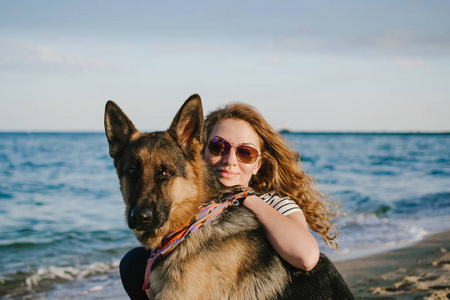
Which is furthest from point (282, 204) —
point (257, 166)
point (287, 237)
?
point (257, 166)

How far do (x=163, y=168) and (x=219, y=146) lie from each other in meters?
1.00

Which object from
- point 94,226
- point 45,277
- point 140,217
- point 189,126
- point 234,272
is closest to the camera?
point 140,217

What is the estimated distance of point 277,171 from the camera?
4609mm

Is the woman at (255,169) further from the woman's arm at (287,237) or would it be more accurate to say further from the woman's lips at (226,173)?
the woman's arm at (287,237)

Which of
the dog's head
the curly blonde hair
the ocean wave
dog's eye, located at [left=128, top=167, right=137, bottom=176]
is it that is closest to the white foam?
the ocean wave

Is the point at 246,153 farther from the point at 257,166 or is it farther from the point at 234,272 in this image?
the point at 234,272

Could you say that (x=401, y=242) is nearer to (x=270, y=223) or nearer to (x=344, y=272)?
(x=344, y=272)

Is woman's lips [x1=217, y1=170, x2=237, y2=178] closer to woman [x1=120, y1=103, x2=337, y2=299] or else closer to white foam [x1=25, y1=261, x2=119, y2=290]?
woman [x1=120, y1=103, x2=337, y2=299]

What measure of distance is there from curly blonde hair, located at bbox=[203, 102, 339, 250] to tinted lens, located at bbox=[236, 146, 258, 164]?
0.34 metres

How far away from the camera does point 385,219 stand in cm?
1162

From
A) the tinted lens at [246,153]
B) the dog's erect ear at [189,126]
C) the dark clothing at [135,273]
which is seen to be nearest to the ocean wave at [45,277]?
the dark clothing at [135,273]

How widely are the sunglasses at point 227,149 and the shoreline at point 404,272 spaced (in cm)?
253

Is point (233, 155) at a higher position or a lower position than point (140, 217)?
higher

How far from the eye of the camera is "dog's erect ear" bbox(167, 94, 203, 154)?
11.3ft
